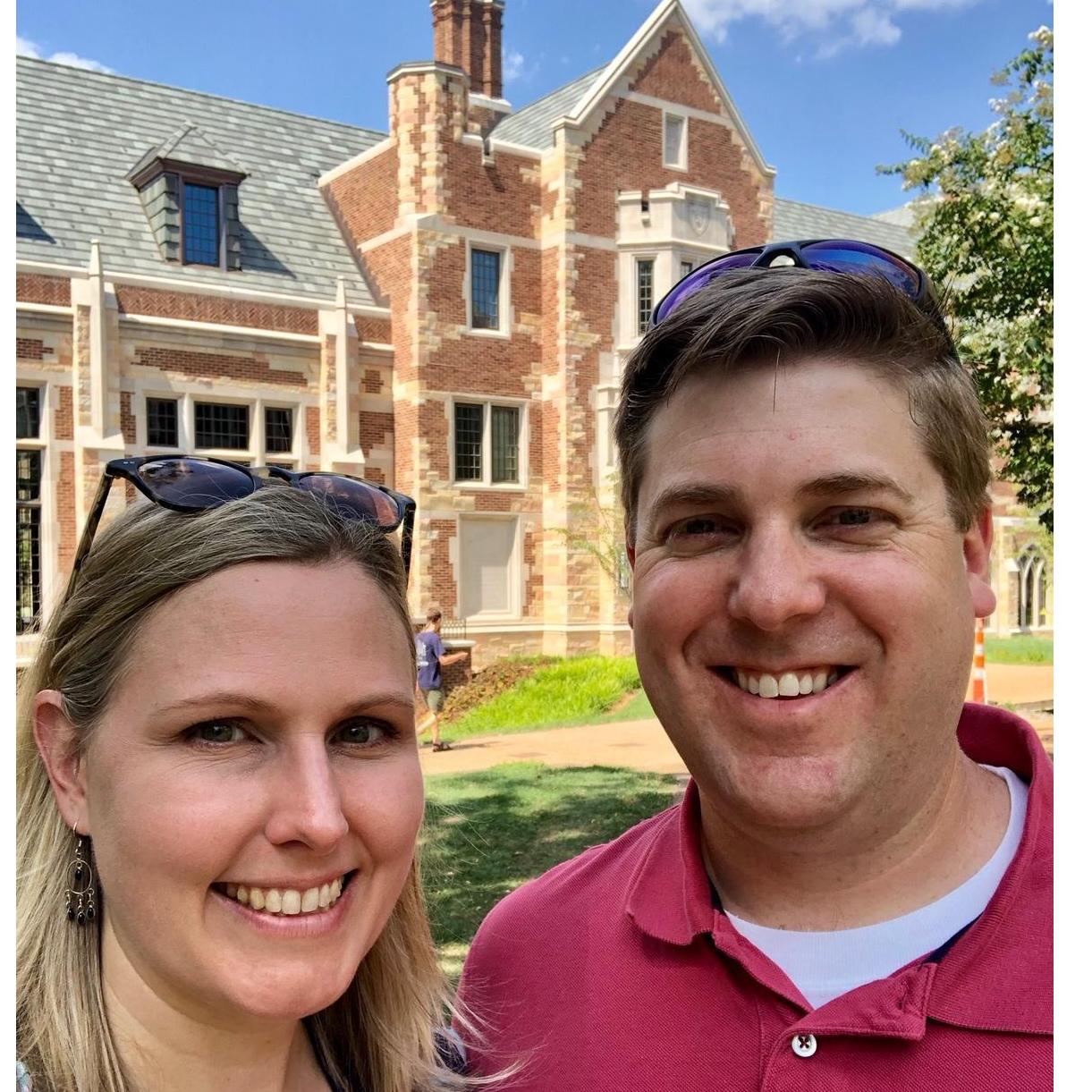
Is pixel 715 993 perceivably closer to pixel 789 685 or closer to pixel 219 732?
pixel 789 685

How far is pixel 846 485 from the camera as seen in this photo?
5.76 feet

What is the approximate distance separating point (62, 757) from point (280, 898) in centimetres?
45

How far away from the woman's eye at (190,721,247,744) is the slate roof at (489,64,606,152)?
24.8 metres

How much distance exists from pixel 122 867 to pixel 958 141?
37.5 ft

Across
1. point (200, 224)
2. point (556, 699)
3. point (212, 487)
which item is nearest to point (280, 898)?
point (212, 487)

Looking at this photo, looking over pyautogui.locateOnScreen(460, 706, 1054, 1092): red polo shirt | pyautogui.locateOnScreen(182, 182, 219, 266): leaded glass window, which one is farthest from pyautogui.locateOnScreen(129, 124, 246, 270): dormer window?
pyautogui.locateOnScreen(460, 706, 1054, 1092): red polo shirt

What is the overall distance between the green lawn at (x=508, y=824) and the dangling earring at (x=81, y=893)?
4.59m

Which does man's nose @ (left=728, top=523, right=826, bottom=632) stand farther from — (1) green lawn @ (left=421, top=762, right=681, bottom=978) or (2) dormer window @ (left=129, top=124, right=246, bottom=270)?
(2) dormer window @ (left=129, top=124, right=246, bottom=270)

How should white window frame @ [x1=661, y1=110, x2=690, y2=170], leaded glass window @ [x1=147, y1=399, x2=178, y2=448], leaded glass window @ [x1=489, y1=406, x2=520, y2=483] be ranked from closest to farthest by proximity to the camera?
leaded glass window @ [x1=147, y1=399, x2=178, y2=448]
leaded glass window @ [x1=489, y1=406, x2=520, y2=483]
white window frame @ [x1=661, y1=110, x2=690, y2=170]

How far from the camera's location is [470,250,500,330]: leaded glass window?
23.5 metres

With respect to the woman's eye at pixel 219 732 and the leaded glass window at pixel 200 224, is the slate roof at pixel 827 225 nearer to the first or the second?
the leaded glass window at pixel 200 224

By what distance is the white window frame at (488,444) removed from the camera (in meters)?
22.8

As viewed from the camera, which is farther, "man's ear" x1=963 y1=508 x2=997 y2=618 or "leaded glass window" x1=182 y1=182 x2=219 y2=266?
"leaded glass window" x1=182 y1=182 x2=219 y2=266
